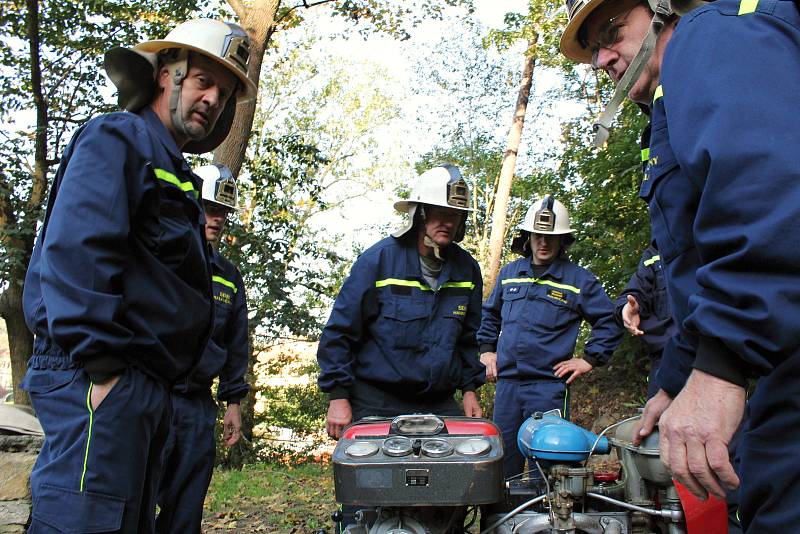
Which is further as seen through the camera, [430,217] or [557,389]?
[557,389]

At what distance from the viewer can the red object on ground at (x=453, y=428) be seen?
2.78 metres

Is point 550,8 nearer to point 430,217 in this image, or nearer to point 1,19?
point 1,19

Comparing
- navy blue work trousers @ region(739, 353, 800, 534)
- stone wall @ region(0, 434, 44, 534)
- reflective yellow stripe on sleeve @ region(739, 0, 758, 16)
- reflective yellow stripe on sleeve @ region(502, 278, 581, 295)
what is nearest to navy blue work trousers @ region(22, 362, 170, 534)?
navy blue work trousers @ region(739, 353, 800, 534)

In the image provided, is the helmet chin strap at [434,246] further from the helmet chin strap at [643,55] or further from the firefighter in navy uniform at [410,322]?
Answer: the helmet chin strap at [643,55]

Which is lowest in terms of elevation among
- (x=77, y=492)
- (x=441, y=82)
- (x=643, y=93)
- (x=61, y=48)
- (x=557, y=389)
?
(x=557, y=389)

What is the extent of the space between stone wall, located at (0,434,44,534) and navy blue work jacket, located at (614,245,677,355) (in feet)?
13.6

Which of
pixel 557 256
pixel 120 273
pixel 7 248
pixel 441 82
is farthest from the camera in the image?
pixel 441 82

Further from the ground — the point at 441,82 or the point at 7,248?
the point at 441,82

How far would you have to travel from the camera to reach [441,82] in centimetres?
2373

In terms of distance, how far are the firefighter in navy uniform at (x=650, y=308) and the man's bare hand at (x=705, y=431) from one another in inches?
147

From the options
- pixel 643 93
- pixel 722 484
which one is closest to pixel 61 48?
pixel 643 93

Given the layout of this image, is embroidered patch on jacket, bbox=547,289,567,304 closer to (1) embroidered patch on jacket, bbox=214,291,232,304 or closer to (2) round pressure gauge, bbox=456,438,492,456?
(1) embroidered patch on jacket, bbox=214,291,232,304

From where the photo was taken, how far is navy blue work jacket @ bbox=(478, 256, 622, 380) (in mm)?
5473

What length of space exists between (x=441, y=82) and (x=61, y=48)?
15.1m
